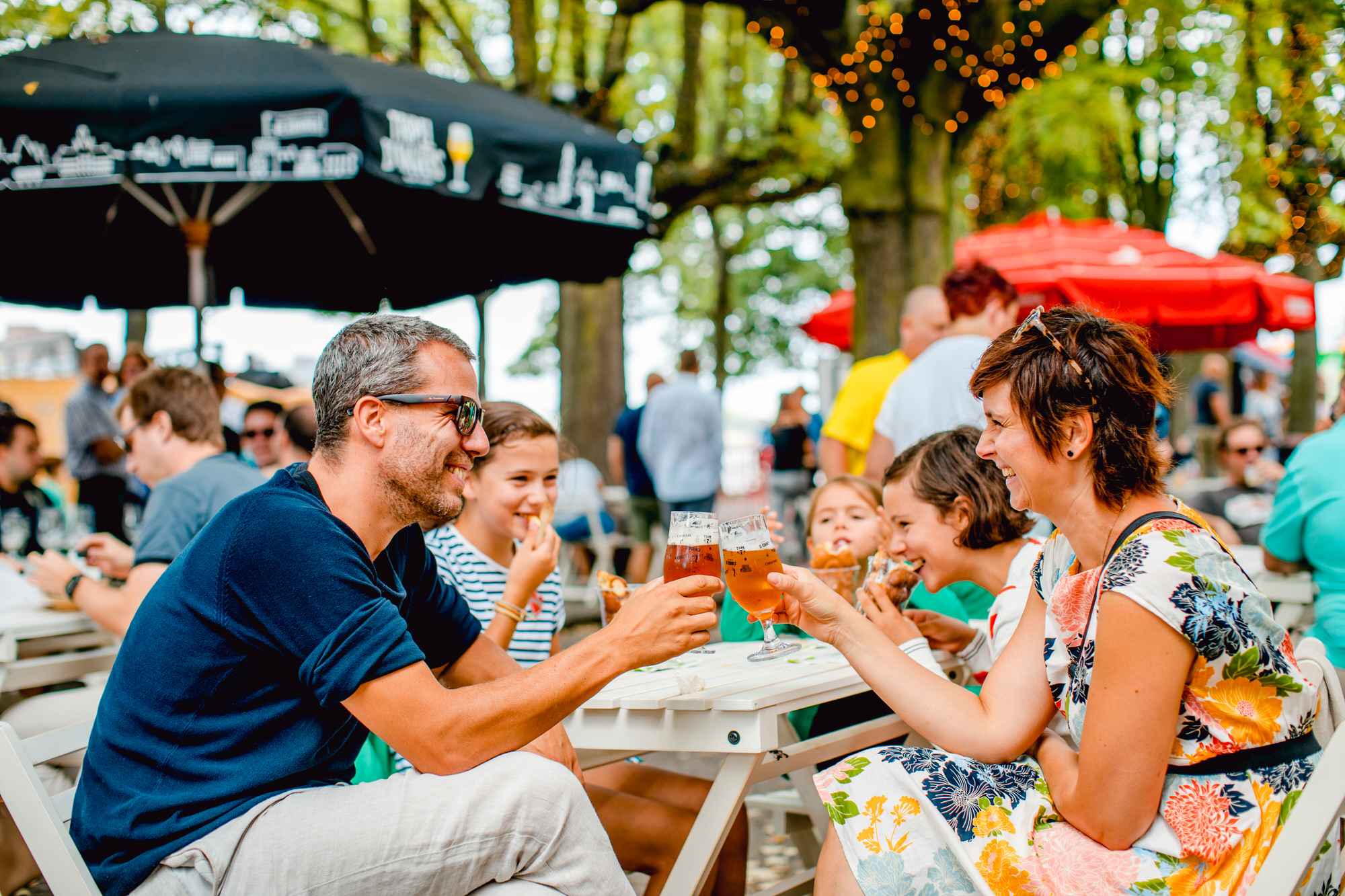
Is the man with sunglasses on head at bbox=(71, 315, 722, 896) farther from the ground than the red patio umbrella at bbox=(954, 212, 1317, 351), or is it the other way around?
the red patio umbrella at bbox=(954, 212, 1317, 351)

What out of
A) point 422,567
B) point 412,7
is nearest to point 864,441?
point 422,567

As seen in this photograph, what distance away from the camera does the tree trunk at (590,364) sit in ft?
33.5

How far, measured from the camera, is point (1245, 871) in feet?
4.90

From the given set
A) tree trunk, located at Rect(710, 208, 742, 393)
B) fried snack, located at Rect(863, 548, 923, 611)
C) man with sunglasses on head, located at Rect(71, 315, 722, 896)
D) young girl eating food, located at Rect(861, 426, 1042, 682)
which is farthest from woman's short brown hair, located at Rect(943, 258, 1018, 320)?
tree trunk, located at Rect(710, 208, 742, 393)

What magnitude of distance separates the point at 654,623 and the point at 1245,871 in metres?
1.00

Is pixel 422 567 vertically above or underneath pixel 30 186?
underneath

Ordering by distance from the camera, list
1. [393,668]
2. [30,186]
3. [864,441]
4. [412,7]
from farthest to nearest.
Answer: [412,7]
[864,441]
[30,186]
[393,668]

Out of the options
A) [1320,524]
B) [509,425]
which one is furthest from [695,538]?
[1320,524]

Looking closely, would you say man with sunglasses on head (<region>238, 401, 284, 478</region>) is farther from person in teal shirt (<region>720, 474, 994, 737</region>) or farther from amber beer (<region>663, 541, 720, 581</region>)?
amber beer (<region>663, 541, 720, 581</region>)

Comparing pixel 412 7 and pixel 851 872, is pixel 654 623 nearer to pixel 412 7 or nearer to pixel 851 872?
pixel 851 872

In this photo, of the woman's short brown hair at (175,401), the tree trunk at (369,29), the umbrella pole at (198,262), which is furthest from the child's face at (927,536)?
the tree trunk at (369,29)

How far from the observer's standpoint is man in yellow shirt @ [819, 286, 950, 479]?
14.9 ft

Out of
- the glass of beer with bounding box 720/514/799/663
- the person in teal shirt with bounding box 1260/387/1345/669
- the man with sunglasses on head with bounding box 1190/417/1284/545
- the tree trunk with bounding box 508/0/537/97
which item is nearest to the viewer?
the glass of beer with bounding box 720/514/799/663

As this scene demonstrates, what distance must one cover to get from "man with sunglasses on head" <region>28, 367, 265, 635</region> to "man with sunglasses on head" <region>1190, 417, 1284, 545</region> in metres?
5.19
